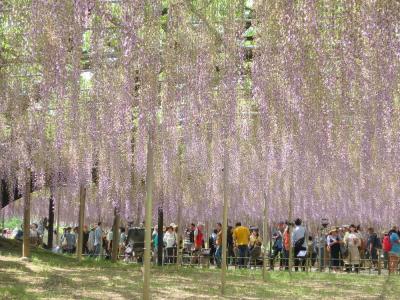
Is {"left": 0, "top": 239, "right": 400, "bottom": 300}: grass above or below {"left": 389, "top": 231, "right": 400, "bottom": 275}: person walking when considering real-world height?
below

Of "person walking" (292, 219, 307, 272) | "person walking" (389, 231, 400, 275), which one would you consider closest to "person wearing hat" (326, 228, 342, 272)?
"person walking" (292, 219, 307, 272)

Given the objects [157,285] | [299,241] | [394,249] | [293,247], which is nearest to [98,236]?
[293,247]

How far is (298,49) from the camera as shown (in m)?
6.42

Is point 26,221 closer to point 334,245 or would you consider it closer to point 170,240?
point 170,240

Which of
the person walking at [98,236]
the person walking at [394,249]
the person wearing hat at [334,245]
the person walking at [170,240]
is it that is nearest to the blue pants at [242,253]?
the person walking at [170,240]

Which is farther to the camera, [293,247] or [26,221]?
[293,247]

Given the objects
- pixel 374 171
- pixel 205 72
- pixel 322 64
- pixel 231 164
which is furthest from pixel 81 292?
pixel 374 171

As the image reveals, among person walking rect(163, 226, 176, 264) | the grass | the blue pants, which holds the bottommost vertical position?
the grass

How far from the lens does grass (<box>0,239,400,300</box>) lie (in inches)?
364

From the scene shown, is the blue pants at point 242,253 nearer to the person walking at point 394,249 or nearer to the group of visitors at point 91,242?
the person walking at point 394,249

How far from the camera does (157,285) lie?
10945 millimetres

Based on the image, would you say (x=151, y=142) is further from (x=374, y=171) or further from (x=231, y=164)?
(x=374, y=171)

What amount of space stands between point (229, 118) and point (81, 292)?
315cm

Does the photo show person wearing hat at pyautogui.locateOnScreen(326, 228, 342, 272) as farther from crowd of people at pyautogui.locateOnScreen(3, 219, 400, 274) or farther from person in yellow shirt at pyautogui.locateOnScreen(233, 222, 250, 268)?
person in yellow shirt at pyautogui.locateOnScreen(233, 222, 250, 268)
